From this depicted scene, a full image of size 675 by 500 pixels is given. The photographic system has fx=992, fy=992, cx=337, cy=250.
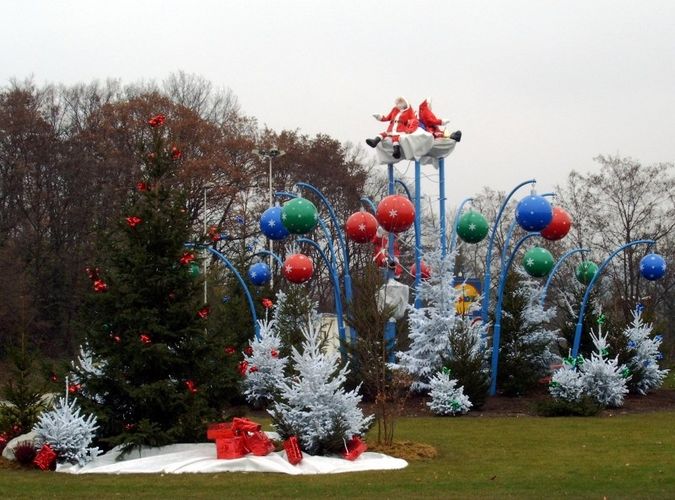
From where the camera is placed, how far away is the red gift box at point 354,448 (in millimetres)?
14805

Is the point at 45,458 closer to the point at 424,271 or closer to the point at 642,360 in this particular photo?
the point at 424,271

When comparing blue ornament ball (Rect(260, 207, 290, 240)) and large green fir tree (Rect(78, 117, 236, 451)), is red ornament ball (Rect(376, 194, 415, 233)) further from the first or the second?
large green fir tree (Rect(78, 117, 236, 451))

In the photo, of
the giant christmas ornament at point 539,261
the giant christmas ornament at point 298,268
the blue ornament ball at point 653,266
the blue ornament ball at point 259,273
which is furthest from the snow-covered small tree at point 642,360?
the blue ornament ball at point 259,273

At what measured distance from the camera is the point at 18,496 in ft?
41.1

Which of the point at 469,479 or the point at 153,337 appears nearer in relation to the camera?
the point at 469,479

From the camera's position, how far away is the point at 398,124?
26.7 m

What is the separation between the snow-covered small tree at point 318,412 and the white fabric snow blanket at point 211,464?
30 cm

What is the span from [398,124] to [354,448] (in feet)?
43.8

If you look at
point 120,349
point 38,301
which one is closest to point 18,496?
point 120,349

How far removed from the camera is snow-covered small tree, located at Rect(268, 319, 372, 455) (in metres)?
15.0

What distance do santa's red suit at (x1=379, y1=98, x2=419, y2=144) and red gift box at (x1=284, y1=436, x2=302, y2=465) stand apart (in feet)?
43.5

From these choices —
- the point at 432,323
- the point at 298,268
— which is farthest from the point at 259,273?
the point at 432,323

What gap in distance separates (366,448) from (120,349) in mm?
4222

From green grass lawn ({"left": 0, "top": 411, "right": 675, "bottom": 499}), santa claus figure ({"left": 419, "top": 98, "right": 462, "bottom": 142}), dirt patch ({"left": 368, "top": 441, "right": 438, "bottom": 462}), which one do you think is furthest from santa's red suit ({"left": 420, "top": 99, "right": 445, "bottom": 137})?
dirt patch ({"left": 368, "top": 441, "right": 438, "bottom": 462})
